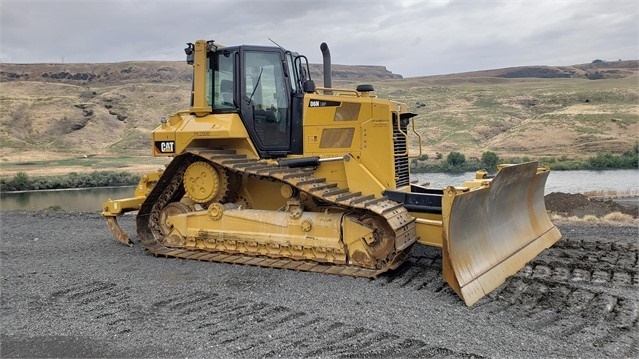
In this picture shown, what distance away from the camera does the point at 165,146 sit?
926 centimetres

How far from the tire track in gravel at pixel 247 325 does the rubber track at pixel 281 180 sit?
5.07 ft

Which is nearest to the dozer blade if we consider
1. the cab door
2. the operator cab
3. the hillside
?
the operator cab

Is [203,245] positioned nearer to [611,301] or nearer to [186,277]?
[186,277]

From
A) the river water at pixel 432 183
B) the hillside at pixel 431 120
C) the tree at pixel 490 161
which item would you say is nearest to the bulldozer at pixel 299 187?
the river water at pixel 432 183

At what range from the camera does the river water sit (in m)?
21.0

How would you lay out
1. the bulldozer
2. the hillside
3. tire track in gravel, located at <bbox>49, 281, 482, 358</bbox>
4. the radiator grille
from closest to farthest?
tire track in gravel, located at <bbox>49, 281, 482, 358</bbox>
the bulldozer
the radiator grille
the hillside

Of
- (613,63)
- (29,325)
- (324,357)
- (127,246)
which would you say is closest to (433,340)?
(324,357)

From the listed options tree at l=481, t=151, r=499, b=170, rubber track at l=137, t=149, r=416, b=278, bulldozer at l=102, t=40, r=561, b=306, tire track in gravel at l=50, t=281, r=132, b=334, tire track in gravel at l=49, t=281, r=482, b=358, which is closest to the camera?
tire track in gravel at l=49, t=281, r=482, b=358

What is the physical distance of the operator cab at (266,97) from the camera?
29.1ft

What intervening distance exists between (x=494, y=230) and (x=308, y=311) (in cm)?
322

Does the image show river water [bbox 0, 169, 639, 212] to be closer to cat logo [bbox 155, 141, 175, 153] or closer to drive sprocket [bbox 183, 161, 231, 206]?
cat logo [bbox 155, 141, 175, 153]

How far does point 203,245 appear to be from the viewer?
8812 millimetres

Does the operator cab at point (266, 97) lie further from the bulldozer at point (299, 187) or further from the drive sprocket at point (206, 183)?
the drive sprocket at point (206, 183)

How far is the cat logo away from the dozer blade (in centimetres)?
486
